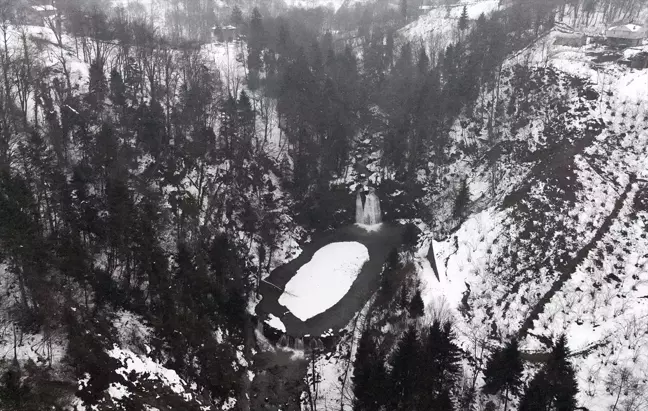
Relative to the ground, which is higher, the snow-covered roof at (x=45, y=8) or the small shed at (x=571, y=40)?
the snow-covered roof at (x=45, y=8)

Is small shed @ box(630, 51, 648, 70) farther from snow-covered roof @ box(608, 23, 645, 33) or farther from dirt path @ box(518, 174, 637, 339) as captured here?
dirt path @ box(518, 174, 637, 339)

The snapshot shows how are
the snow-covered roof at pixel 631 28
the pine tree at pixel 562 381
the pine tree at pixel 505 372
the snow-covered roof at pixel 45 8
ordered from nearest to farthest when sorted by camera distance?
the pine tree at pixel 562 381 → the pine tree at pixel 505 372 → the snow-covered roof at pixel 631 28 → the snow-covered roof at pixel 45 8

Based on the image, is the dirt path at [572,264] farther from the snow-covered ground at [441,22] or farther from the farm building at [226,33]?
the farm building at [226,33]

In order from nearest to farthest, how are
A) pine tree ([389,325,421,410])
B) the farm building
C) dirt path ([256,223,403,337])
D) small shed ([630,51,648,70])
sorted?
pine tree ([389,325,421,410]), dirt path ([256,223,403,337]), small shed ([630,51,648,70]), the farm building

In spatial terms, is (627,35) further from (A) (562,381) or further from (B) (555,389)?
(B) (555,389)

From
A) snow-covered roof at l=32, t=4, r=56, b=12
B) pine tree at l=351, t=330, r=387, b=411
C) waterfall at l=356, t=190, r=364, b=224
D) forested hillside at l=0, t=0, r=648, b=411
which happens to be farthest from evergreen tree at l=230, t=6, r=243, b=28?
pine tree at l=351, t=330, r=387, b=411

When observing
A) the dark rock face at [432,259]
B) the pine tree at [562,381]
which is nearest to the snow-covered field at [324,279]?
the dark rock face at [432,259]
